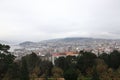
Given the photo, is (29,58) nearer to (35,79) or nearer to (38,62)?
(38,62)

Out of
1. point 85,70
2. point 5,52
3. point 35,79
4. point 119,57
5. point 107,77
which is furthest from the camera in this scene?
point 119,57

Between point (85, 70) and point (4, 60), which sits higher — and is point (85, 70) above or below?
below

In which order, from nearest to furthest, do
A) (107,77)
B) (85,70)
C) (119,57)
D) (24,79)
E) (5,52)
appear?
1. (24,79)
2. (107,77)
3. (5,52)
4. (85,70)
5. (119,57)

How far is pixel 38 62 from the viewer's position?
1679 inches

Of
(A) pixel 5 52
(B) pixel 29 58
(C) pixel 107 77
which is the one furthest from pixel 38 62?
(C) pixel 107 77

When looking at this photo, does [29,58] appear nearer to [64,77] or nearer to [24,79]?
[64,77]

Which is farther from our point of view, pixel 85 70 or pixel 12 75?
pixel 85 70

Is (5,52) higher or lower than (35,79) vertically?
higher

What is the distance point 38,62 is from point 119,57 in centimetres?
1252

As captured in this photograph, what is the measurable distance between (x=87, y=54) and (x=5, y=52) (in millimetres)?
12440

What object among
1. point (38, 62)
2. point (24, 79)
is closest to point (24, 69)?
point (24, 79)

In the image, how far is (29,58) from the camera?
43.1m

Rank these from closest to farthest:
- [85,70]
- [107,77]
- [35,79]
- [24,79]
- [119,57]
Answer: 1. [24,79]
2. [107,77]
3. [35,79]
4. [85,70]
5. [119,57]

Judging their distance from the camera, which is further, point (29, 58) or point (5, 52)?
point (29, 58)
